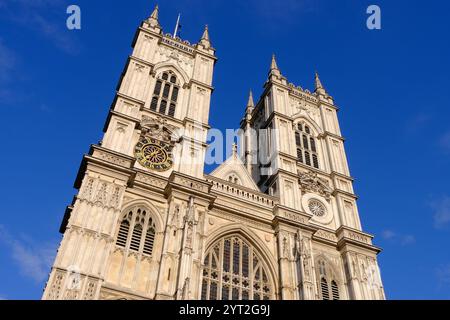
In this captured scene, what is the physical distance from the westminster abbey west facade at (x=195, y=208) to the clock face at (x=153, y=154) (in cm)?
9

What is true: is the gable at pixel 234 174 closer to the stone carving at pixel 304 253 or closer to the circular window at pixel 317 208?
the circular window at pixel 317 208

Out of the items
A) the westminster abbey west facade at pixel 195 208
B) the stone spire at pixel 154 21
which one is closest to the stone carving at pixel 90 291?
the westminster abbey west facade at pixel 195 208

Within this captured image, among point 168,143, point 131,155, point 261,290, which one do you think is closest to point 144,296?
point 261,290

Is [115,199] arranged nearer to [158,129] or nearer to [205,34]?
[158,129]

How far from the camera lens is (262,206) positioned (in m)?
27.9

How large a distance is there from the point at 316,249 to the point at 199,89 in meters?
14.1

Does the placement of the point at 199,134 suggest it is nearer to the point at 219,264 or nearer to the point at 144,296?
the point at 219,264

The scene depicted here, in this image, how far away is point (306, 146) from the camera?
117 ft

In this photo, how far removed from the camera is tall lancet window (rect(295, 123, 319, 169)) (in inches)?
1350

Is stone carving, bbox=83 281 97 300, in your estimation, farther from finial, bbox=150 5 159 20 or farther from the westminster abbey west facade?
finial, bbox=150 5 159 20

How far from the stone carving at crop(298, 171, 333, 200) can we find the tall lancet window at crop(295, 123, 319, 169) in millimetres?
1645

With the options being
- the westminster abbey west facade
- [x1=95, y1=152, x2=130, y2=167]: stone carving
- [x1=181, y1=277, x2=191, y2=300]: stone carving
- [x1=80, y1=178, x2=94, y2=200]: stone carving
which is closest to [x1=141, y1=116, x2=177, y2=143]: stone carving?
the westminster abbey west facade

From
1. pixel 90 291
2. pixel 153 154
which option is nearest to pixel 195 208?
pixel 153 154

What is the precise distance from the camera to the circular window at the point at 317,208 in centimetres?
3038
